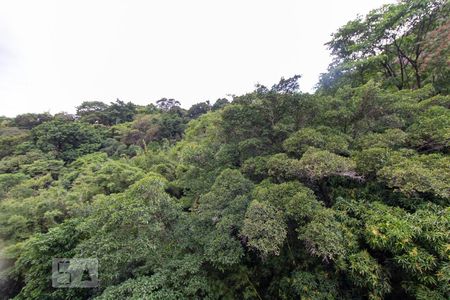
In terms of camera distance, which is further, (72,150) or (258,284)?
(72,150)

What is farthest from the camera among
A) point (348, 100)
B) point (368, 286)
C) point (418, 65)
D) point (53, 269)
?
point (418, 65)

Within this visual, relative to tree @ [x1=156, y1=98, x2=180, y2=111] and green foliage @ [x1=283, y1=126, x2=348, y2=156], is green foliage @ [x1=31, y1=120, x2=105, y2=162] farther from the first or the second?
green foliage @ [x1=283, y1=126, x2=348, y2=156]

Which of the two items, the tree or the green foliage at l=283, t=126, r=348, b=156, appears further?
the tree

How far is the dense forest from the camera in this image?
155 inches

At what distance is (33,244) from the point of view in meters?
6.37

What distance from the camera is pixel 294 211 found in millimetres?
4352

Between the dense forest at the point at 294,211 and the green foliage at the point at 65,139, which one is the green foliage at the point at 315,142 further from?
the green foliage at the point at 65,139

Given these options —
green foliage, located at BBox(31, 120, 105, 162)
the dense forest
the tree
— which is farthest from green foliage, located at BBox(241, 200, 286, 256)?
the tree

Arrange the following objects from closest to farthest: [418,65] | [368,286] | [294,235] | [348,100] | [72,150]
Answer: [368,286] → [294,235] → [348,100] → [418,65] → [72,150]

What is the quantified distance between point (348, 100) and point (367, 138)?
1.99m

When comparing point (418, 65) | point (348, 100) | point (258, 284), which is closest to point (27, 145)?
point (258, 284)

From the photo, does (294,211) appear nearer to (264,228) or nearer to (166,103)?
(264,228)

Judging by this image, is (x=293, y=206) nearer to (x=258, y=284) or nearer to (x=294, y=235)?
(x=294, y=235)

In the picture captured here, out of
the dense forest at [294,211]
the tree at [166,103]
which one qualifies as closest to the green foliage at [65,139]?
the dense forest at [294,211]
